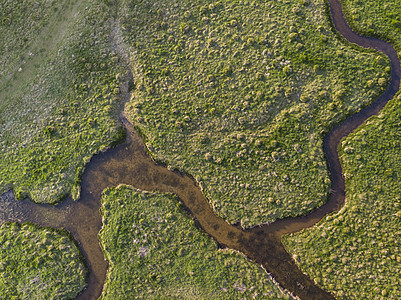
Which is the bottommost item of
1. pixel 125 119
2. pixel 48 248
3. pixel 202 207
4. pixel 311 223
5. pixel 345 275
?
pixel 345 275

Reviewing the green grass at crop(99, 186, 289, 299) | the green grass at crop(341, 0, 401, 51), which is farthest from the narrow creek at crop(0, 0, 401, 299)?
the green grass at crop(99, 186, 289, 299)

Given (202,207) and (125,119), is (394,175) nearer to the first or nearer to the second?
(202,207)

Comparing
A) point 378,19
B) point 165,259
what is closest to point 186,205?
point 165,259

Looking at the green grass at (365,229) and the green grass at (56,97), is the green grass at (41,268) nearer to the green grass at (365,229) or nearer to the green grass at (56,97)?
the green grass at (56,97)

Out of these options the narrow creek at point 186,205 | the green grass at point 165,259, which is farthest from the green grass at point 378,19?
the green grass at point 165,259

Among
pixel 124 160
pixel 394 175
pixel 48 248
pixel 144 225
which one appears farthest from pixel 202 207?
pixel 394 175

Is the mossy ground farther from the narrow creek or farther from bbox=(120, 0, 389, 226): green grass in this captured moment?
bbox=(120, 0, 389, 226): green grass

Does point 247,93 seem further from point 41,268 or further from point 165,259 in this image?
point 41,268

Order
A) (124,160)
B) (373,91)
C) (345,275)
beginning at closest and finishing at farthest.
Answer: (345,275)
(373,91)
(124,160)
